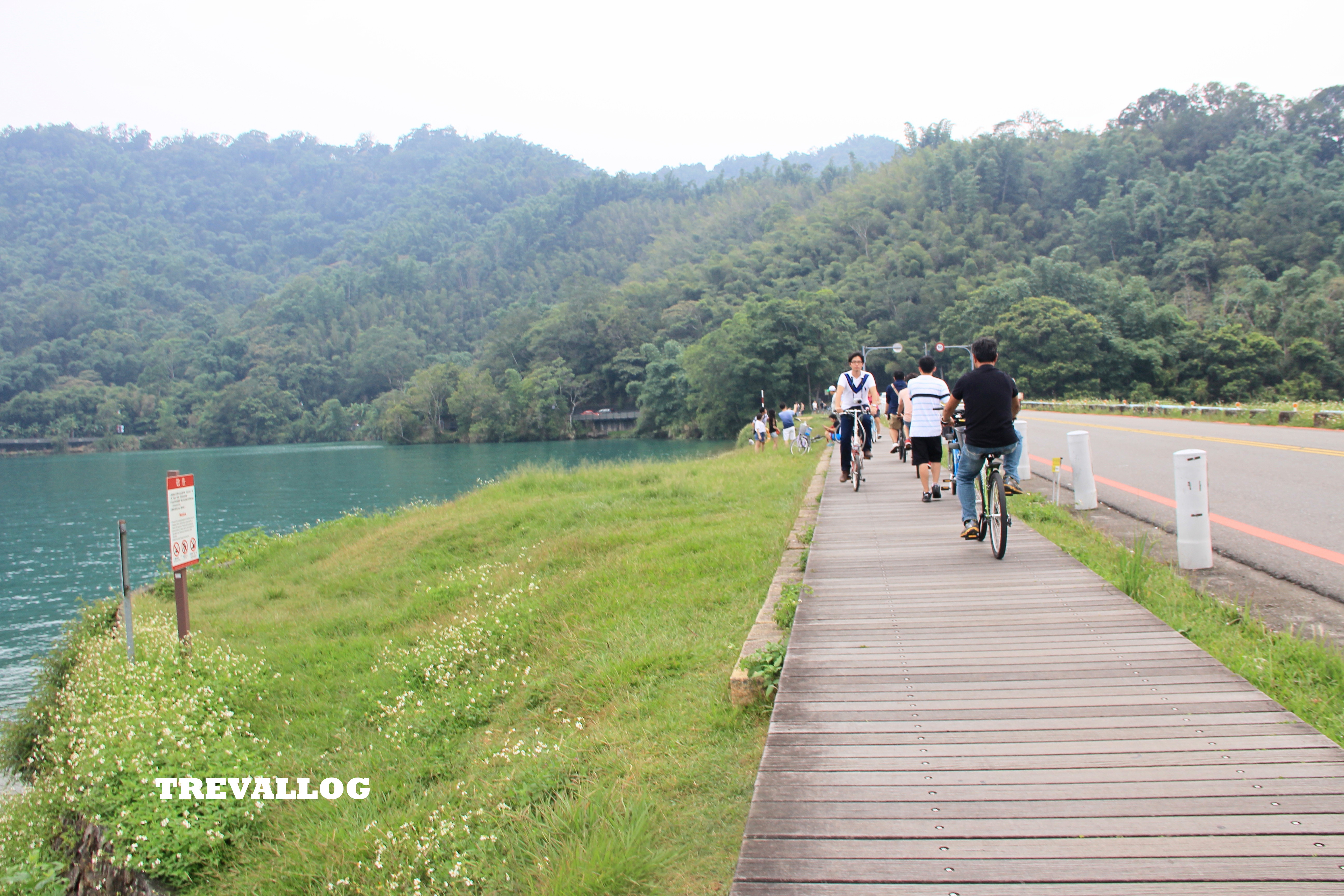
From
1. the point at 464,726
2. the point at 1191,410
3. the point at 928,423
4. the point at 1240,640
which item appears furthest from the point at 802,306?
the point at 1240,640

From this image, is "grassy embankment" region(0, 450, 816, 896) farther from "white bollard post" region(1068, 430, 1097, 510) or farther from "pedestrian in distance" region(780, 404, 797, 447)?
"pedestrian in distance" region(780, 404, 797, 447)

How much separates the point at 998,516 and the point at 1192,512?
145 cm

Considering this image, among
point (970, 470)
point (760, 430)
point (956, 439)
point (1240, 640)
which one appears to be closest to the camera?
point (1240, 640)

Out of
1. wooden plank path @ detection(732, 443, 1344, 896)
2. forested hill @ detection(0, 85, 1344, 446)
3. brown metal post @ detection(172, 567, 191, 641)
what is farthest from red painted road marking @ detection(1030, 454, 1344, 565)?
forested hill @ detection(0, 85, 1344, 446)

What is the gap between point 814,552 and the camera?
751 cm

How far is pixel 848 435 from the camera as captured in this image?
11625 millimetres

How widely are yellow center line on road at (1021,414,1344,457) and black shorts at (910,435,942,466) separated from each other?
26.1 ft

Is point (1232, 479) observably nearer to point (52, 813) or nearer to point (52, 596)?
point (52, 813)

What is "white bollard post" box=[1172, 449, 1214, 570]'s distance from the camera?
6.38m

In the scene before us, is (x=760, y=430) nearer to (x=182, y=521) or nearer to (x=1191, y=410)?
(x=1191, y=410)

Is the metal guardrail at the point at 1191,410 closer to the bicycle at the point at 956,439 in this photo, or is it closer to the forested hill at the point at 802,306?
the bicycle at the point at 956,439

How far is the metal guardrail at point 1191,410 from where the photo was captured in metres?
20.1

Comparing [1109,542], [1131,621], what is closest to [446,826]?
[1131,621]

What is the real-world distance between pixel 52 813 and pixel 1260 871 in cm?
783
